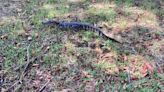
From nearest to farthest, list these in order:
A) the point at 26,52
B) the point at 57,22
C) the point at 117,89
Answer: the point at 117,89 < the point at 26,52 < the point at 57,22

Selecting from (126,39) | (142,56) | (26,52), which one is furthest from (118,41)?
(26,52)

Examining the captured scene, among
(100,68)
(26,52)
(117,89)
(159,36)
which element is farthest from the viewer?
(159,36)

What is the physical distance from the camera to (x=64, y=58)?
3.37 meters

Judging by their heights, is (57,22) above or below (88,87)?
above

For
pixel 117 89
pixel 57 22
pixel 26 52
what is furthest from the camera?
pixel 57 22

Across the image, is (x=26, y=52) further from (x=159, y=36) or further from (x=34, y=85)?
(x=159, y=36)

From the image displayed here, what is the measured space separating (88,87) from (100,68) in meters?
0.30

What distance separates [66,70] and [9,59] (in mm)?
667

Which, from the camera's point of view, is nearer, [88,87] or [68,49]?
[88,87]

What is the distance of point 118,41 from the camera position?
3598 mm

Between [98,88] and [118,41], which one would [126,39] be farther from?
[98,88]

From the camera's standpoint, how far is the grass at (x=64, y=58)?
3.03m

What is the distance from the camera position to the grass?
3.03 meters

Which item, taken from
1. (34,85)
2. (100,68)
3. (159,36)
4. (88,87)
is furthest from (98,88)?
(159,36)
